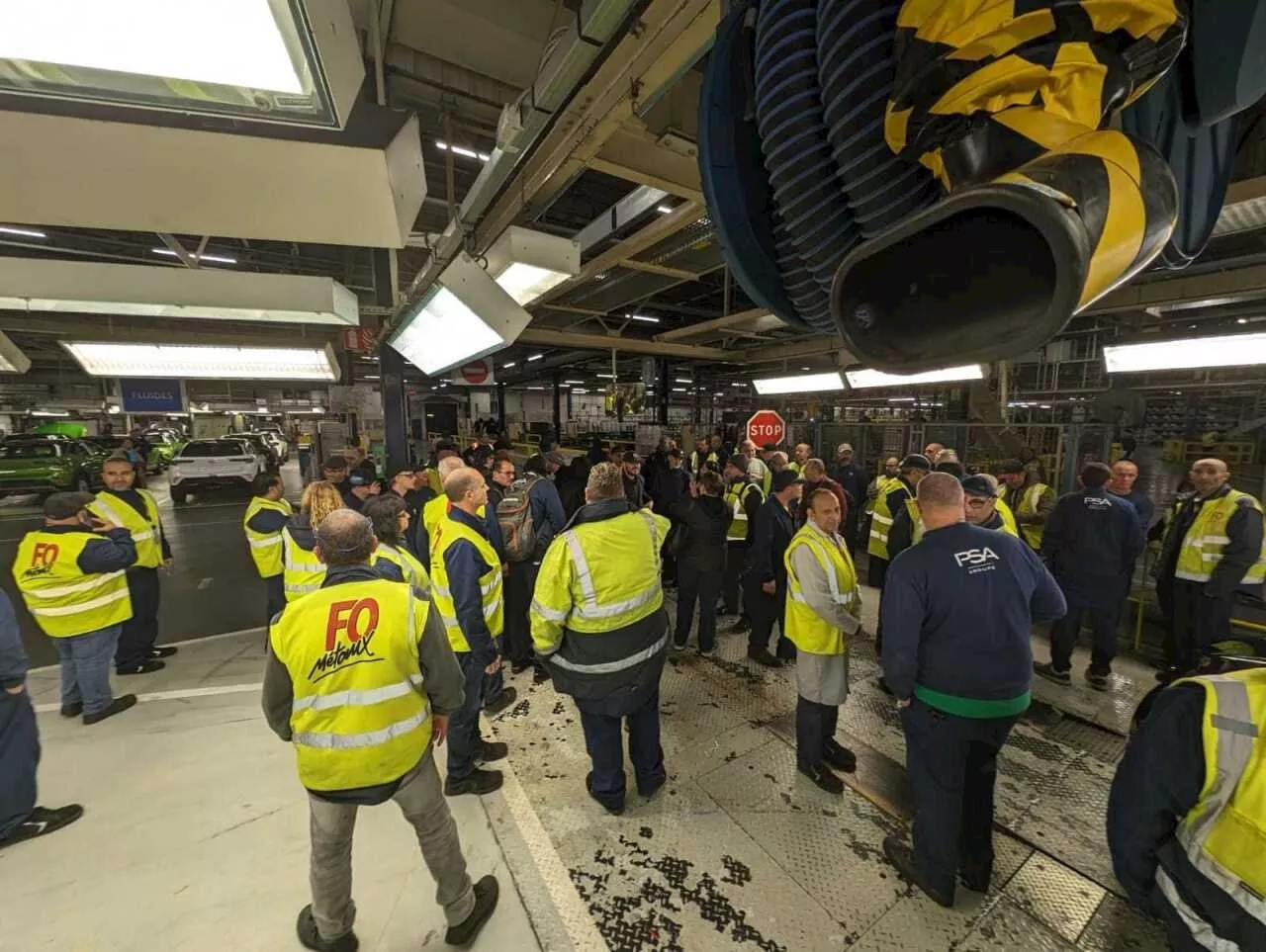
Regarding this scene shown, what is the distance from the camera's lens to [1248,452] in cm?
1311

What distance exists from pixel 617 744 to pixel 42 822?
3.12 meters

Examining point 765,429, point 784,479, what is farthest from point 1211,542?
point 765,429

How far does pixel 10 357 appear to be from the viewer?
476 cm

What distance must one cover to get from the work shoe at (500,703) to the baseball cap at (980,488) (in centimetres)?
366

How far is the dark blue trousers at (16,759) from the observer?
242 centimetres

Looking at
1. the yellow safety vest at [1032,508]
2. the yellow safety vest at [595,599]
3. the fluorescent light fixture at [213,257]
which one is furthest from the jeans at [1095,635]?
the fluorescent light fixture at [213,257]

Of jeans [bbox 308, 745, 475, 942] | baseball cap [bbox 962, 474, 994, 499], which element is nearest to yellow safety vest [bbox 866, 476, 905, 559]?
baseball cap [bbox 962, 474, 994, 499]

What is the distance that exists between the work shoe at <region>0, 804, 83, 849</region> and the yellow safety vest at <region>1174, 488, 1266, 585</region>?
7.96 m

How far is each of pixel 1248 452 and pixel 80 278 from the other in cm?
2299

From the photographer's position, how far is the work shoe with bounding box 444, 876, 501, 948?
2.02 meters

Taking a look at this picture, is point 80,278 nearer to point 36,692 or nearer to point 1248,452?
point 36,692

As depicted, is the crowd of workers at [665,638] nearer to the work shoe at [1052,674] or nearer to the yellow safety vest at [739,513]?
the work shoe at [1052,674]

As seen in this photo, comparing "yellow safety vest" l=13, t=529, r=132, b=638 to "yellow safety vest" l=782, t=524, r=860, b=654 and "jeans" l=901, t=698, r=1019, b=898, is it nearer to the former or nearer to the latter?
"yellow safety vest" l=782, t=524, r=860, b=654

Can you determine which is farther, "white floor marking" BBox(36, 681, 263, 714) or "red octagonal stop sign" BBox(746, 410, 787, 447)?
"red octagonal stop sign" BBox(746, 410, 787, 447)
